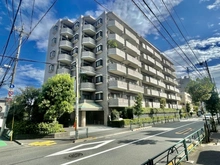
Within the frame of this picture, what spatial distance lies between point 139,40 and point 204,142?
95.7 feet

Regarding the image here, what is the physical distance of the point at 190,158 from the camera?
615 cm

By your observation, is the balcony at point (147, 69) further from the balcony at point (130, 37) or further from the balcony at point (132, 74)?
the balcony at point (130, 37)

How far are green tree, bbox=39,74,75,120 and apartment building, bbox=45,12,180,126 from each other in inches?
279

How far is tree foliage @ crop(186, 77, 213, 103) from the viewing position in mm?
11241

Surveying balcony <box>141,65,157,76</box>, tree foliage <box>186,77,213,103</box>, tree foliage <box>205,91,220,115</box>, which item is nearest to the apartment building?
balcony <box>141,65,157,76</box>

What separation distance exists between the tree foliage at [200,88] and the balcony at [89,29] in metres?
21.2

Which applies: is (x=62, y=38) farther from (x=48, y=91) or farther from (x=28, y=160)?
(x=28, y=160)

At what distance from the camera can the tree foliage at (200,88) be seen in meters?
11.2

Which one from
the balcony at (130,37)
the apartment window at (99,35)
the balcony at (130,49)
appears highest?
the balcony at (130,37)

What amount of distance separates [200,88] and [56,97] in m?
13.1

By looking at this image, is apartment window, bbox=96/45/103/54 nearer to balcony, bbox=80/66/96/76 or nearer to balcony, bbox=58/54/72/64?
balcony, bbox=80/66/96/76

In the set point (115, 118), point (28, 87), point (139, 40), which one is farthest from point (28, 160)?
point (139, 40)

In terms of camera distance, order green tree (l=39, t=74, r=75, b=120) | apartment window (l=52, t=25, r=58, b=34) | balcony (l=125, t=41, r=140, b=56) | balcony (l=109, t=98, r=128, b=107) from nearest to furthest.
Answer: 1. green tree (l=39, t=74, r=75, b=120)
2. balcony (l=109, t=98, r=128, b=107)
3. balcony (l=125, t=41, r=140, b=56)
4. apartment window (l=52, t=25, r=58, b=34)

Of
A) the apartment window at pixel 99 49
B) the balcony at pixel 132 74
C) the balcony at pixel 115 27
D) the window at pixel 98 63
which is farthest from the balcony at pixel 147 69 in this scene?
the window at pixel 98 63
